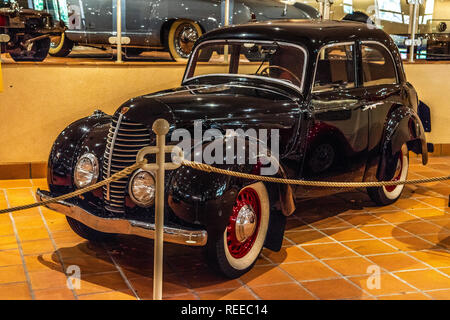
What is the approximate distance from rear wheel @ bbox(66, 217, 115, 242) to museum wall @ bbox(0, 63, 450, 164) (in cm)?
232

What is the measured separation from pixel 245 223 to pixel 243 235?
0.29ft

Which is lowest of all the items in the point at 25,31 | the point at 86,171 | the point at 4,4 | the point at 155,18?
the point at 86,171

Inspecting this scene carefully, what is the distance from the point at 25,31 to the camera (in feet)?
24.2

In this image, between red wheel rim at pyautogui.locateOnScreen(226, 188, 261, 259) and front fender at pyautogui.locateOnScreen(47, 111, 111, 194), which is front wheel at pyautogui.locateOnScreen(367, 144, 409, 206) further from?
front fender at pyautogui.locateOnScreen(47, 111, 111, 194)

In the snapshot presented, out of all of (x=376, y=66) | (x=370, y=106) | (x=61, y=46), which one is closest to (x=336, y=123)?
(x=370, y=106)

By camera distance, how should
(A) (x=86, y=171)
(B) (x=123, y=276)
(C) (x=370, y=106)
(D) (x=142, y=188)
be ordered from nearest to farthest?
(D) (x=142, y=188), (B) (x=123, y=276), (A) (x=86, y=171), (C) (x=370, y=106)

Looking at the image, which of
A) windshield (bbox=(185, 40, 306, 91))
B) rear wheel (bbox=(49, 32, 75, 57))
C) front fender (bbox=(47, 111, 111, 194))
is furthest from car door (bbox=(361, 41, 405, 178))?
rear wheel (bbox=(49, 32, 75, 57))

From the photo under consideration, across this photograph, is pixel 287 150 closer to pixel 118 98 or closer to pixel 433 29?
pixel 118 98

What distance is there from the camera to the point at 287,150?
511 cm

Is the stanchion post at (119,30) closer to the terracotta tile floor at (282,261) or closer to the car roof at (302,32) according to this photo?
the car roof at (302,32)

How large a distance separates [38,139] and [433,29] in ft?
19.0

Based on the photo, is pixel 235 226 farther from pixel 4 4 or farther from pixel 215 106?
pixel 4 4

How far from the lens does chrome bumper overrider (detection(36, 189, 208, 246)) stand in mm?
4027

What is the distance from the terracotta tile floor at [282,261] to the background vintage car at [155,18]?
2.53 meters
